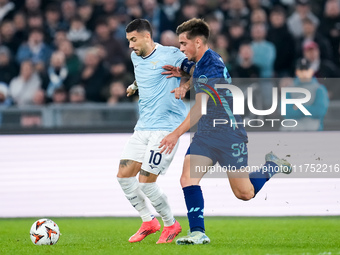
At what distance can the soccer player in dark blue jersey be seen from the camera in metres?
7.13

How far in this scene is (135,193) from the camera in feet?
26.3

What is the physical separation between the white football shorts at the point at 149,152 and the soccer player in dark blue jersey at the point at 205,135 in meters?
0.50

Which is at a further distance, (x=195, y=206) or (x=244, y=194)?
(x=244, y=194)

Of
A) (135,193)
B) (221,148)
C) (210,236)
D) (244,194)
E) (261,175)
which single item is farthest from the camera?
(210,236)

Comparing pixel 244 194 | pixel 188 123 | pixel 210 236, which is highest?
pixel 188 123

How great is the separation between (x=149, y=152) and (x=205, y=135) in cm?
78

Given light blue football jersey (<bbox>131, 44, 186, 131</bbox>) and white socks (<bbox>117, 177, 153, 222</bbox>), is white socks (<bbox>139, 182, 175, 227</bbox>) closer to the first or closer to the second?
white socks (<bbox>117, 177, 153, 222</bbox>)

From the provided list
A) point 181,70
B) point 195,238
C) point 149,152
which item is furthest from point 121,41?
point 195,238

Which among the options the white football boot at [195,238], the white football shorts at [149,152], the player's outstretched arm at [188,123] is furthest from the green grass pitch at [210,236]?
the player's outstretched arm at [188,123]

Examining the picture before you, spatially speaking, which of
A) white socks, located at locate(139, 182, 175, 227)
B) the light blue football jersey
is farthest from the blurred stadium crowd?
white socks, located at locate(139, 182, 175, 227)

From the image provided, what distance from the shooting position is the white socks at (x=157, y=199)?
7824 millimetres

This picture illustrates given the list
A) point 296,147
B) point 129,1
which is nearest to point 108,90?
point 129,1

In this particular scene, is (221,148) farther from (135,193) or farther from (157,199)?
(135,193)

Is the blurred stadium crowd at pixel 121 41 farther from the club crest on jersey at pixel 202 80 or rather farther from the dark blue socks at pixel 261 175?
the club crest on jersey at pixel 202 80
